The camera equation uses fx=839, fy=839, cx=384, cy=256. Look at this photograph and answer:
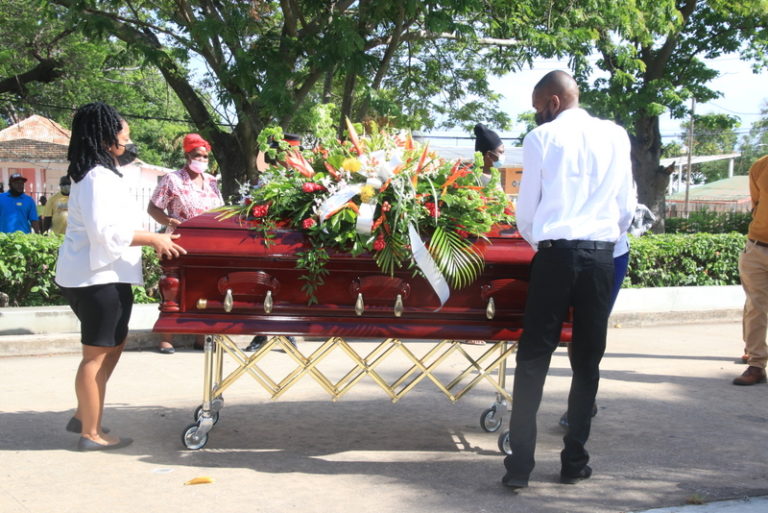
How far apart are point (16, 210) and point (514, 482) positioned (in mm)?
8867

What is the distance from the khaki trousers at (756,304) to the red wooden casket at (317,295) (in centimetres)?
322

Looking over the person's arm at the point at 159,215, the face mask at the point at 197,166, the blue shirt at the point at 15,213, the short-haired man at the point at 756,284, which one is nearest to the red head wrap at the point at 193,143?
the face mask at the point at 197,166

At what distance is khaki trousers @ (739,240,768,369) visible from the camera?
6656mm

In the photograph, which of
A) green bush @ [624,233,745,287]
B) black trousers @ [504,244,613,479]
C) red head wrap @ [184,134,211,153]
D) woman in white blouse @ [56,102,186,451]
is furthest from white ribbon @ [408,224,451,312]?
green bush @ [624,233,745,287]

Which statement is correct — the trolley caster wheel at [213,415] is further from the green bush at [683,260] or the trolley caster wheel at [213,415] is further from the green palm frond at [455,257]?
the green bush at [683,260]

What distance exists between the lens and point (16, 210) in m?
10.8

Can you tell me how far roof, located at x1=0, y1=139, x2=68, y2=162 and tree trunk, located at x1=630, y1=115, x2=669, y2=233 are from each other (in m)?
14.7

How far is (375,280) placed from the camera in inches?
166

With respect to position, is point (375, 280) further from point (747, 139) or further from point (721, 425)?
point (747, 139)

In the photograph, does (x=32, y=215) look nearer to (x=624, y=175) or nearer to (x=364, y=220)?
(x=364, y=220)

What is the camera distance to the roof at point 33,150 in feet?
72.2

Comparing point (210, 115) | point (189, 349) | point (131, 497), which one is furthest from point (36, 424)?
point (210, 115)

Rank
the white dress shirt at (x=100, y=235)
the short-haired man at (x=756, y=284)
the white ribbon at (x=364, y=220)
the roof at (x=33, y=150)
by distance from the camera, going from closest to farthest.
A: the white ribbon at (x=364, y=220), the white dress shirt at (x=100, y=235), the short-haired man at (x=756, y=284), the roof at (x=33, y=150)

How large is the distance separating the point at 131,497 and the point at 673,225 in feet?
84.1
